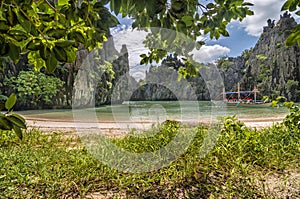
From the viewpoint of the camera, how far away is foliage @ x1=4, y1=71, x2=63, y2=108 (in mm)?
10461

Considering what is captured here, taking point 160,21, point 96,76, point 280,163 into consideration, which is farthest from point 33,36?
point 96,76

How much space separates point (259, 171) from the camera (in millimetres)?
1297

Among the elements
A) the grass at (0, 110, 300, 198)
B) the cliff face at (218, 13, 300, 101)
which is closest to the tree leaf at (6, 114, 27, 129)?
the grass at (0, 110, 300, 198)

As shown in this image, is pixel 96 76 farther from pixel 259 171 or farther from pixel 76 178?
pixel 259 171

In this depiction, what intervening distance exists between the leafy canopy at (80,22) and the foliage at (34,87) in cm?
1131

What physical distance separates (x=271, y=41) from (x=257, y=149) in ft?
80.6

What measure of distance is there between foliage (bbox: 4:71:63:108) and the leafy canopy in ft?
37.1

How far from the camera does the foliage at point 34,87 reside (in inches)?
412

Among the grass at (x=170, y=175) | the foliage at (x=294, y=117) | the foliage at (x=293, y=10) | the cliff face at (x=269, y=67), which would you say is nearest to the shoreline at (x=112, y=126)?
the foliage at (x=294, y=117)

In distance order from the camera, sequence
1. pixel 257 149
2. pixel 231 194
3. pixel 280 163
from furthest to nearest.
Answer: pixel 257 149, pixel 280 163, pixel 231 194

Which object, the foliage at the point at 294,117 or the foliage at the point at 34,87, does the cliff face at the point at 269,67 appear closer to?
the foliage at the point at 34,87

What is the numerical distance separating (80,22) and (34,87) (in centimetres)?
1179

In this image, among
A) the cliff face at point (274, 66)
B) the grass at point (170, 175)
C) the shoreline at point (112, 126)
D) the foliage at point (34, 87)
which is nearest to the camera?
the grass at point (170, 175)

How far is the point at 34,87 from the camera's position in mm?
10867
